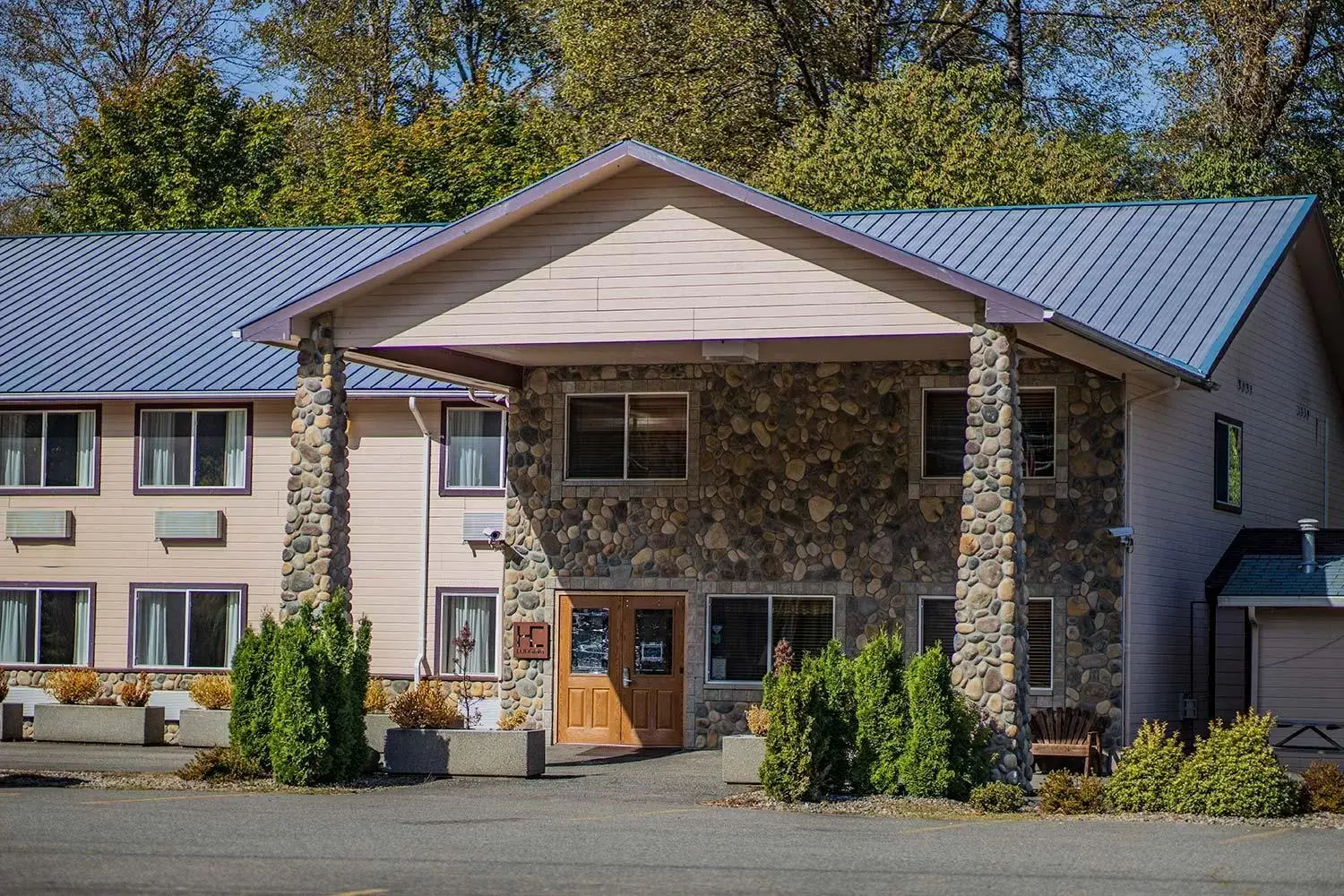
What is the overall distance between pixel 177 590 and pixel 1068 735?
1405 cm

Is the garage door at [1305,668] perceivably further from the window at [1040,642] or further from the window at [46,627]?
the window at [46,627]

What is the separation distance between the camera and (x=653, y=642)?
25875mm

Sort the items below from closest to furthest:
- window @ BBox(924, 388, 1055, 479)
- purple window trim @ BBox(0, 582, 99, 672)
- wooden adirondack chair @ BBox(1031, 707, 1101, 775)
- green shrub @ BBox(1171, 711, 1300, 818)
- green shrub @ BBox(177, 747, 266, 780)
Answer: green shrub @ BBox(1171, 711, 1300, 818) < green shrub @ BBox(177, 747, 266, 780) < wooden adirondack chair @ BBox(1031, 707, 1101, 775) < window @ BBox(924, 388, 1055, 479) < purple window trim @ BBox(0, 582, 99, 672)

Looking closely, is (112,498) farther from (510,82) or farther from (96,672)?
(510,82)

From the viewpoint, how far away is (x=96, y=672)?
2938 cm

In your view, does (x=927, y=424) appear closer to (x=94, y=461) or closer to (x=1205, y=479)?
(x=1205, y=479)

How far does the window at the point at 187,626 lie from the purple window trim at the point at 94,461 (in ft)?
6.25

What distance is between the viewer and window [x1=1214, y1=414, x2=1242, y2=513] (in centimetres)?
2602

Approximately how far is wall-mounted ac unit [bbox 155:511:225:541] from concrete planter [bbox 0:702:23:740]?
418 cm

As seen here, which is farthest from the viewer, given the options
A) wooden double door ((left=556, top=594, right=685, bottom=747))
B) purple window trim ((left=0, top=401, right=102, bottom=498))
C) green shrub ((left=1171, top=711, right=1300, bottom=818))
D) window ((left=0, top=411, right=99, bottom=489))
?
window ((left=0, top=411, right=99, bottom=489))

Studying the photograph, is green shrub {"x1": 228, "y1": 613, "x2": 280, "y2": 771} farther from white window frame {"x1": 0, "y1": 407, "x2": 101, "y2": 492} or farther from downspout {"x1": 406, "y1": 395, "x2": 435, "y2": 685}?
white window frame {"x1": 0, "y1": 407, "x2": 101, "y2": 492}

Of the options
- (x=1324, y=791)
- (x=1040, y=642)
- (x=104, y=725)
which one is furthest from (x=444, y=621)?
(x=1324, y=791)

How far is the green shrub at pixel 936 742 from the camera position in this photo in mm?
18906

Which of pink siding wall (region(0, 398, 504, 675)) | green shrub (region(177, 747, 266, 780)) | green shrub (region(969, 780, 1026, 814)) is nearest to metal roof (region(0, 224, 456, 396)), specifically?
pink siding wall (region(0, 398, 504, 675))
